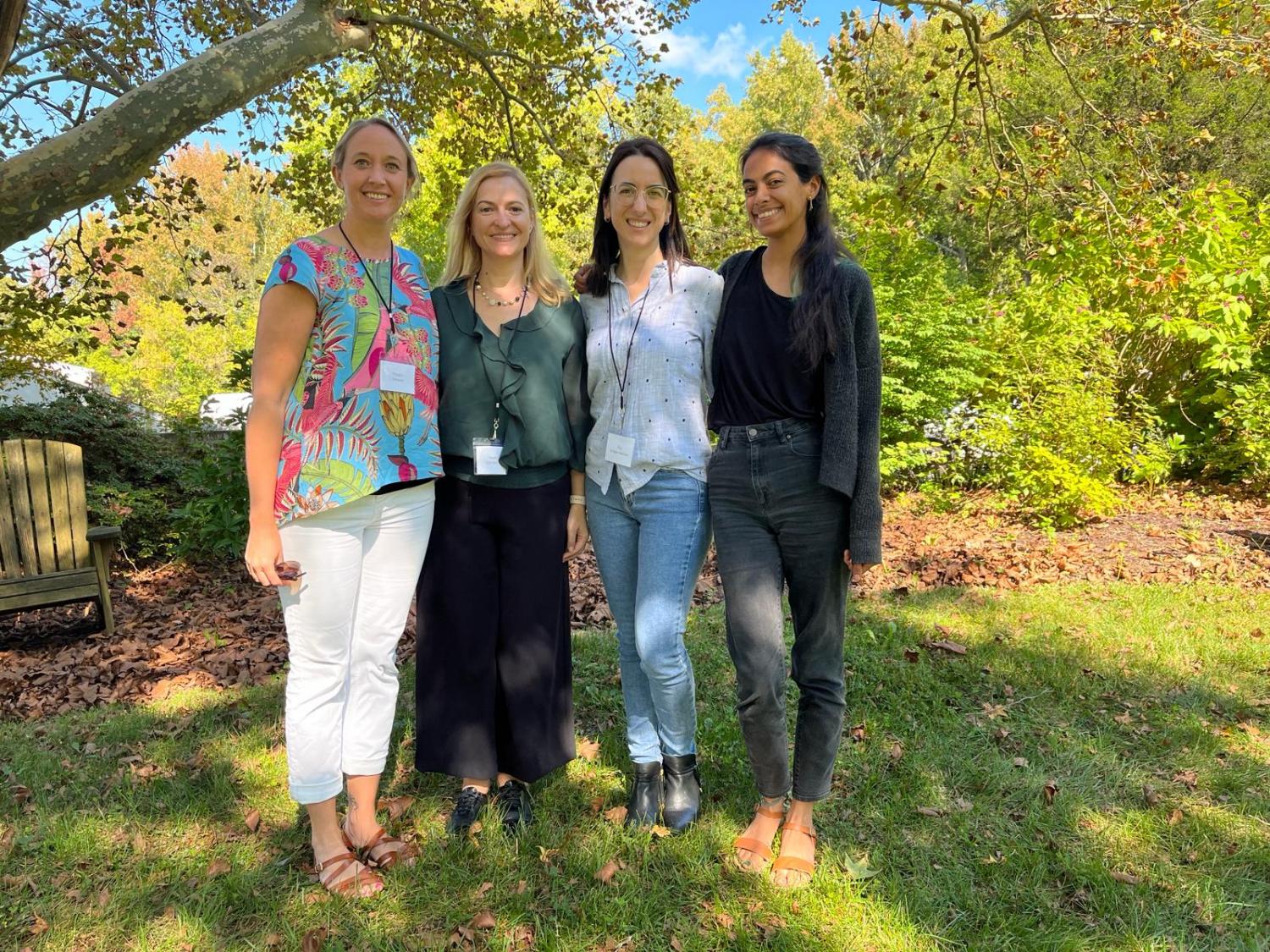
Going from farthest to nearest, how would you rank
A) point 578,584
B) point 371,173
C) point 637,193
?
point 578,584
point 637,193
point 371,173

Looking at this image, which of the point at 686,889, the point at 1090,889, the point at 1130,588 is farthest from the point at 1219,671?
the point at 686,889

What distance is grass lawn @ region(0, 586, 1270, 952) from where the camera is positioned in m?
2.39

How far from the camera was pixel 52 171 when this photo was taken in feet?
12.9

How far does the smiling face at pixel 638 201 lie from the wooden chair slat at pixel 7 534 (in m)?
5.58

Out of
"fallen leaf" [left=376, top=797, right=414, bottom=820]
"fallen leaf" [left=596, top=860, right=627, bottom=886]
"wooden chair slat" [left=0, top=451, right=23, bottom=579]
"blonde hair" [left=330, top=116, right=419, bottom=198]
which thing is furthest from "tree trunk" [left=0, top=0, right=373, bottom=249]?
"fallen leaf" [left=596, top=860, right=627, bottom=886]

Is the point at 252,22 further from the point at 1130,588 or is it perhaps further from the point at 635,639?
the point at 1130,588

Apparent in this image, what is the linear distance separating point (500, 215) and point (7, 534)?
17.5 ft

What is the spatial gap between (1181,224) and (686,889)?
676 centimetres

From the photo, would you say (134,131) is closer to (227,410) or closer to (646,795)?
(646,795)

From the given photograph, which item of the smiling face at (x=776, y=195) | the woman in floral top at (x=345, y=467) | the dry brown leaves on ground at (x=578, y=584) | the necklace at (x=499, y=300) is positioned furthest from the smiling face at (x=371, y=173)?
the dry brown leaves on ground at (x=578, y=584)

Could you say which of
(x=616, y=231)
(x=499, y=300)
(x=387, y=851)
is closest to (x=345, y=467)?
(x=499, y=300)

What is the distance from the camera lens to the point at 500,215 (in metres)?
2.63

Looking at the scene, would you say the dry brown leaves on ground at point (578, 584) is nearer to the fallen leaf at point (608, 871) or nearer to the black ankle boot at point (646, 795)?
the black ankle boot at point (646, 795)

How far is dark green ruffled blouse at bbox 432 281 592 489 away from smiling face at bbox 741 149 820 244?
787mm
